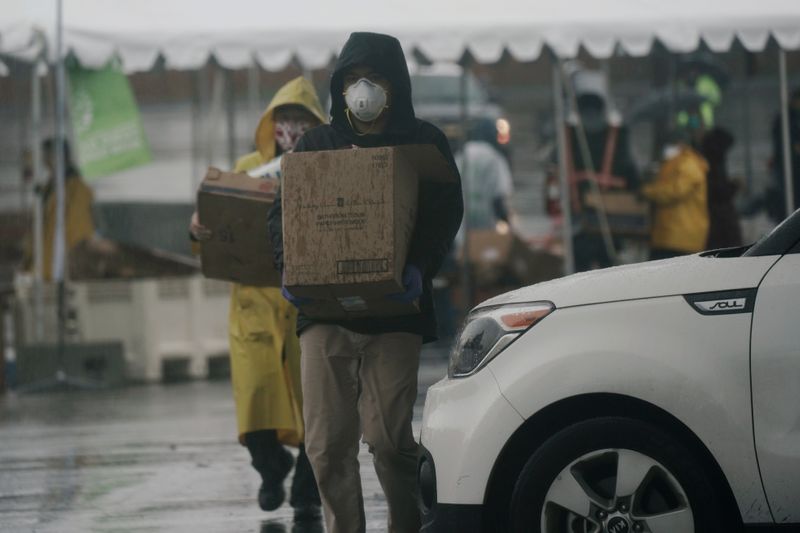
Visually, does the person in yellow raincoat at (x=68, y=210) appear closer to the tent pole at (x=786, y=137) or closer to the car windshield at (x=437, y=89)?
the tent pole at (x=786, y=137)

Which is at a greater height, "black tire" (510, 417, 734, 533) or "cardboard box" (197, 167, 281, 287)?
"cardboard box" (197, 167, 281, 287)

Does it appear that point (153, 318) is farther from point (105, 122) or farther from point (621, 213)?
point (621, 213)

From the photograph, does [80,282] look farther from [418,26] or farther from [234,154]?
[418,26]

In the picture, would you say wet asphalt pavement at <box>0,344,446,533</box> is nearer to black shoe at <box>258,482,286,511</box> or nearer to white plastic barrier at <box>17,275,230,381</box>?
black shoe at <box>258,482,286,511</box>

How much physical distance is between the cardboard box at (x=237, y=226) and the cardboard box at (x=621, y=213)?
8876mm

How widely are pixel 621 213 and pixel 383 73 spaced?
34.2 feet

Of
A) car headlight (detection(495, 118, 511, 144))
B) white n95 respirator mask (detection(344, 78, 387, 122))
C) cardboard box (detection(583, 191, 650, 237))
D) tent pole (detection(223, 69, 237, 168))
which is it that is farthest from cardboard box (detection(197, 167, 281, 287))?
car headlight (detection(495, 118, 511, 144))

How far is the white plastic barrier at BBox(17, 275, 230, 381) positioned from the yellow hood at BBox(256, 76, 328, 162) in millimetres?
8071

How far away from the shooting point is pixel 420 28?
46.3ft

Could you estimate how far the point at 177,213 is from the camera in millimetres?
17594

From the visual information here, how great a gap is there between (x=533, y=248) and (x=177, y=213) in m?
3.82


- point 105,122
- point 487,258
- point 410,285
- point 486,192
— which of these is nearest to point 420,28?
point 105,122

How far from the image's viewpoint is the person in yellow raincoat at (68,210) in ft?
53.9

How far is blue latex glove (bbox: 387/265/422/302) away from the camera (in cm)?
576
